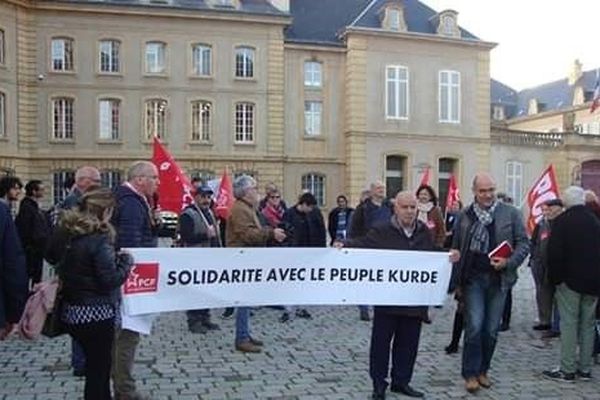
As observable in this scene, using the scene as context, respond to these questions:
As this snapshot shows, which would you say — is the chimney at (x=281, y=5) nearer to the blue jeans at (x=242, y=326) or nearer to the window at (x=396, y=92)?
the window at (x=396, y=92)

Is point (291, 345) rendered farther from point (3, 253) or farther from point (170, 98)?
point (170, 98)

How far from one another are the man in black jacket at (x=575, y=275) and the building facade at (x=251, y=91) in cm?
3040

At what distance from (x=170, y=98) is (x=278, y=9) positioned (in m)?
7.60

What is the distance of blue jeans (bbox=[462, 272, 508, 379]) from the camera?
6.88 meters

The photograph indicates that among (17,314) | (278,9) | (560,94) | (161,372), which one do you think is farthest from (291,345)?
(560,94)

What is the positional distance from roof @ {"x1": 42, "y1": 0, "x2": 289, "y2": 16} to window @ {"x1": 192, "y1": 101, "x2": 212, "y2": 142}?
4.80 meters

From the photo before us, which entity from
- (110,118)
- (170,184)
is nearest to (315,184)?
(110,118)

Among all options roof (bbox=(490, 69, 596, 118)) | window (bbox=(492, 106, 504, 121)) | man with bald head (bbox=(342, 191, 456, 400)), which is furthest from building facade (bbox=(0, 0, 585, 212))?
window (bbox=(492, 106, 504, 121))

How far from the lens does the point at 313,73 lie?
128 ft

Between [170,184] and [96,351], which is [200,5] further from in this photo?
[96,351]

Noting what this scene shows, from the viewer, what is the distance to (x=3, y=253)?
5117mm

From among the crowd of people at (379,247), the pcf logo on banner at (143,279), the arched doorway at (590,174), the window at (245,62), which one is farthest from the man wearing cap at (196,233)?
the arched doorway at (590,174)

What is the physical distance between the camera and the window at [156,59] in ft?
119

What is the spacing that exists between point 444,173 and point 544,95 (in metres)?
40.0
